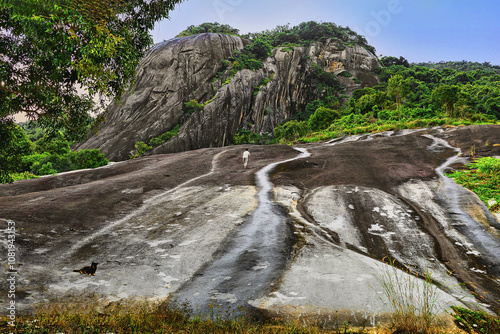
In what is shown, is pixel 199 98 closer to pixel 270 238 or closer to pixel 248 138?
pixel 248 138

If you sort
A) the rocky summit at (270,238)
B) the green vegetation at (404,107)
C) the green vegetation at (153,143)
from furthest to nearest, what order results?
the green vegetation at (153,143) → the green vegetation at (404,107) → the rocky summit at (270,238)

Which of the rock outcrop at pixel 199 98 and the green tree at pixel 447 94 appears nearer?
the green tree at pixel 447 94

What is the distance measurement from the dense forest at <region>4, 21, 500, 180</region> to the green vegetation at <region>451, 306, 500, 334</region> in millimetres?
10407

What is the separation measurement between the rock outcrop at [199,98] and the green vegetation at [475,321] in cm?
4967

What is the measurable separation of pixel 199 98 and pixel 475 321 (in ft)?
194

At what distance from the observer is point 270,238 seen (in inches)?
289

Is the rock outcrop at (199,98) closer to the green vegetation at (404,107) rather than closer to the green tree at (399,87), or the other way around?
the green vegetation at (404,107)

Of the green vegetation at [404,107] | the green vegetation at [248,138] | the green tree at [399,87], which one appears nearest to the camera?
the green vegetation at [404,107]

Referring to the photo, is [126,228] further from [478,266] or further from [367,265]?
[478,266]

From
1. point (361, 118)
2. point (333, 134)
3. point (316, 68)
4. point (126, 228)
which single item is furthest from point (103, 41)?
point (316, 68)

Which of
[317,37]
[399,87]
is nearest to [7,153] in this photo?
[399,87]

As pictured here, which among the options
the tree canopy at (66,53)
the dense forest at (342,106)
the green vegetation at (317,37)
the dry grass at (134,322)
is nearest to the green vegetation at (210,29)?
the dense forest at (342,106)

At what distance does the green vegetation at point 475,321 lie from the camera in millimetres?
3900

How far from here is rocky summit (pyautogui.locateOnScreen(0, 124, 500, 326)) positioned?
490cm
